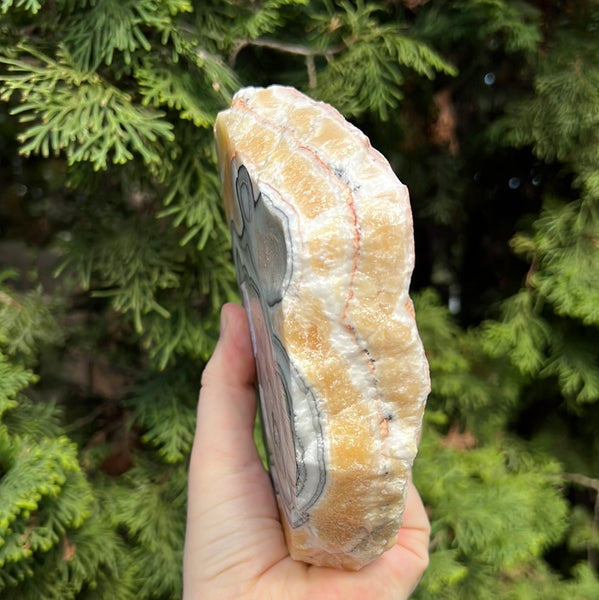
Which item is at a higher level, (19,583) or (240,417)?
(240,417)

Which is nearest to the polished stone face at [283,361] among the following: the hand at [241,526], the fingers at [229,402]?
the hand at [241,526]

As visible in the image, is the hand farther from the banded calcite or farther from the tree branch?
the tree branch

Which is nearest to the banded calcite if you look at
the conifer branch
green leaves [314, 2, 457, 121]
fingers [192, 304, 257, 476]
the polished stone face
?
the polished stone face

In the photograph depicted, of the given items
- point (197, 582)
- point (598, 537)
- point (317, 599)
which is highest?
point (317, 599)

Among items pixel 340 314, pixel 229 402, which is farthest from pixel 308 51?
pixel 340 314

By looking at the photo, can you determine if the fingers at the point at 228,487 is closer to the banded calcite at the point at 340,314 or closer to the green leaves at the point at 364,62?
the banded calcite at the point at 340,314

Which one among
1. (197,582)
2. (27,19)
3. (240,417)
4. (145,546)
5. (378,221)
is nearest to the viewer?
(378,221)

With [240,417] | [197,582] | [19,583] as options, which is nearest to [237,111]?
[240,417]

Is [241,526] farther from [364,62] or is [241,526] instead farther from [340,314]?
[364,62]

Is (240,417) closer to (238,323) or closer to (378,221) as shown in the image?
(238,323)
